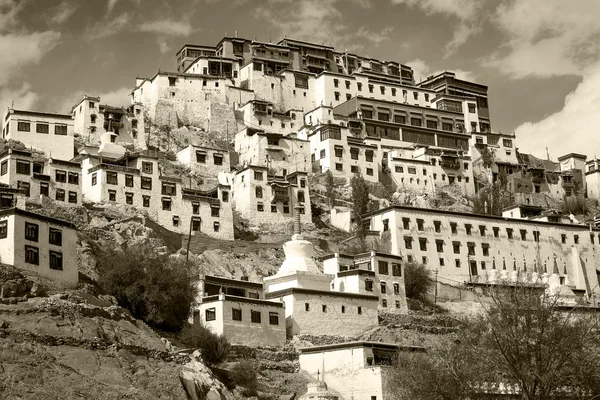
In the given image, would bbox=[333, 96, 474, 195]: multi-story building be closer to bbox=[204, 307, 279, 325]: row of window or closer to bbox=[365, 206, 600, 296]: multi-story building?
bbox=[365, 206, 600, 296]: multi-story building

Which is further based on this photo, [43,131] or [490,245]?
[490,245]

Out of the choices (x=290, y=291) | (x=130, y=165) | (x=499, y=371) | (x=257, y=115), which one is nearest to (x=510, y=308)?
(x=499, y=371)

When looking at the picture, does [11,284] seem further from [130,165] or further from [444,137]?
[444,137]

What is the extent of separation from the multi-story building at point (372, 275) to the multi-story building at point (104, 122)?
2664cm

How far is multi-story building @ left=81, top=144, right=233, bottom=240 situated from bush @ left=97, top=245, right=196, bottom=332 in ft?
55.1

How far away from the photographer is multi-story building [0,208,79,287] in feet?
156

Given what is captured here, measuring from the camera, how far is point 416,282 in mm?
71438

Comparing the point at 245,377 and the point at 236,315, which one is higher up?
the point at 236,315

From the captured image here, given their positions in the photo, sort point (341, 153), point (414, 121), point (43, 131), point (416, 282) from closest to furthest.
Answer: point (416, 282) < point (43, 131) < point (341, 153) < point (414, 121)

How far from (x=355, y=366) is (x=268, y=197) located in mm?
30074

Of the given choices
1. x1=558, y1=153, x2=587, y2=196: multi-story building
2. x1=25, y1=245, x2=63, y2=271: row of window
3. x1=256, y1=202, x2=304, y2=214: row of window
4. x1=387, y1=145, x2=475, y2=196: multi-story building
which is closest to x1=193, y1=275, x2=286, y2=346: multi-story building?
x1=25, y1=245, x2=63, y2=271: row of window

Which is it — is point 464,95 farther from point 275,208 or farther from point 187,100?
point 275,208

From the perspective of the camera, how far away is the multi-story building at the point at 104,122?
282ft

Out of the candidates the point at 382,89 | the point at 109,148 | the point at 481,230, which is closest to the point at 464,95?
the point at 382,89
